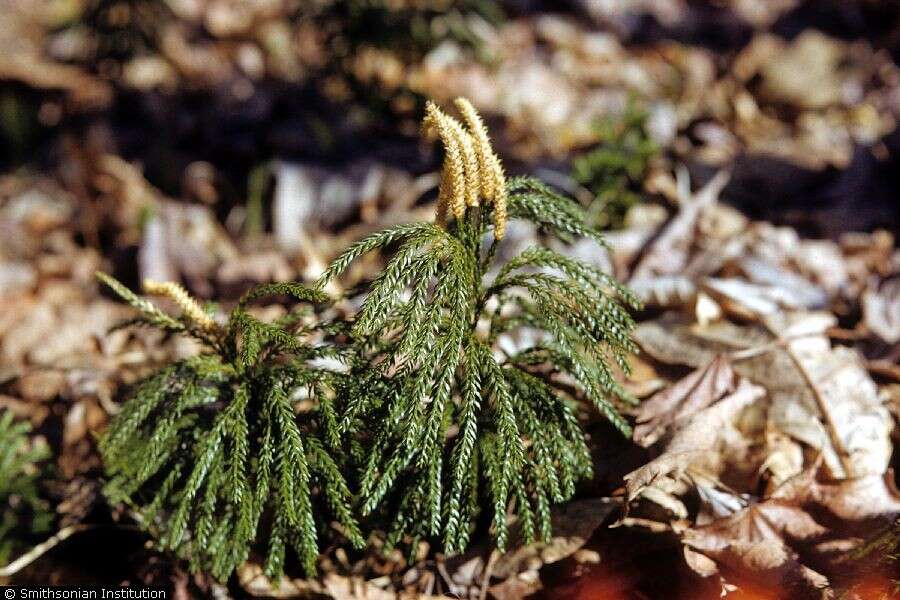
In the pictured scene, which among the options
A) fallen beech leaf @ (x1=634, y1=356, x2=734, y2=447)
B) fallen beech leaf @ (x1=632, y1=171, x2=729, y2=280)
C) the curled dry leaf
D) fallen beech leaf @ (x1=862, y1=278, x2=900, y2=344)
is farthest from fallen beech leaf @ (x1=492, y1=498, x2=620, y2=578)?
fallen beech leaf @ (x1=862, y1=278, x2=900, y2=344)

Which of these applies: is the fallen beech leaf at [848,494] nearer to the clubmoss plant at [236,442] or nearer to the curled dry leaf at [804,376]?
the curled dry leaf at [804,376]

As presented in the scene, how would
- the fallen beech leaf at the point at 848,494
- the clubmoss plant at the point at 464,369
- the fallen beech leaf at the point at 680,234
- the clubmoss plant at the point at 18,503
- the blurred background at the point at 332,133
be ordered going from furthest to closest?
the blurred background at the point at 332,133 → the fallen beech leaf at the point at 680,234 → the clubmoss plant at the point at 18,503 → the fallen beech leaf at the point at 848,494 → the clubmoss plant at the point at 464,369

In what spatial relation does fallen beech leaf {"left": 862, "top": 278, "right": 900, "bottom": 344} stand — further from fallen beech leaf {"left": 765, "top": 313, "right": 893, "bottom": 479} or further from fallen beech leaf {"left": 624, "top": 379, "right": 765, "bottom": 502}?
fallen beech leaf {"left": 624, "top": 379, "right": 765, "bottom": 502}

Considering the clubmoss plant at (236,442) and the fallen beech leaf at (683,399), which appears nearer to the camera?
the clubmoss plant at (236,442)

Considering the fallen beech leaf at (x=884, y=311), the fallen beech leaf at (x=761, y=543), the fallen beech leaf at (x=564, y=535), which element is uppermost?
the fallen beech leaf at (x=884, y=311)

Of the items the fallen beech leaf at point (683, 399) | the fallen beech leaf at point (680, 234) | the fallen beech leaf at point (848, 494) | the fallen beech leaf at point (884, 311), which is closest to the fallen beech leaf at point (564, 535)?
the fallen beech leaf at point (683, 399)

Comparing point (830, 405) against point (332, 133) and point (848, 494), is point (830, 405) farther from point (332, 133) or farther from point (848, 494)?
point (332, 133)

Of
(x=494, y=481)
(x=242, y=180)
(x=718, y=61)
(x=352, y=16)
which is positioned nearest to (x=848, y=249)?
(x=718, y=61)
